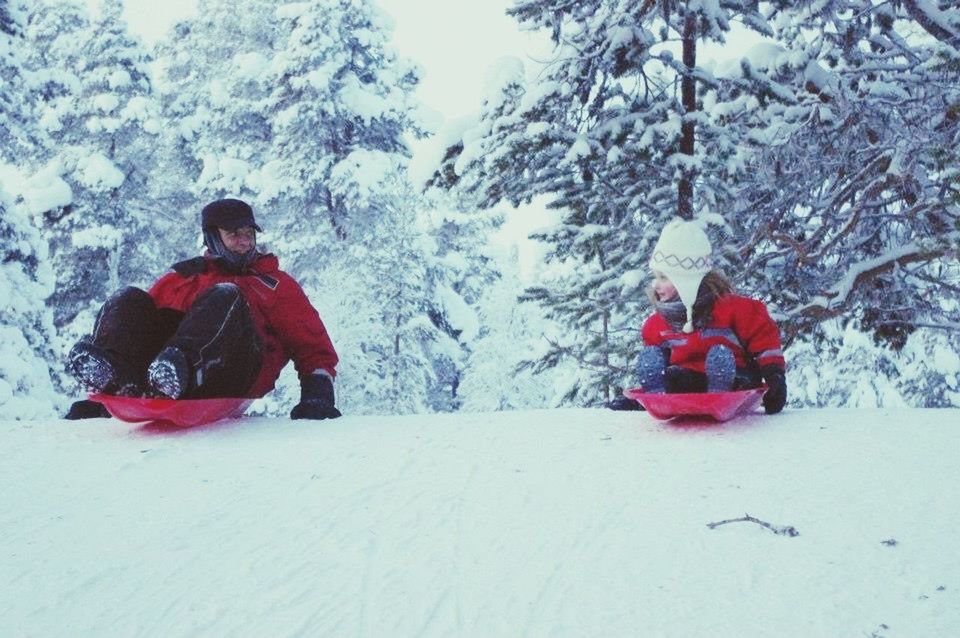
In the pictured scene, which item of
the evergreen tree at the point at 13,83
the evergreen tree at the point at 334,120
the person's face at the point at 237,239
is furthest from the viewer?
the evergreen tree at the point at 334,120

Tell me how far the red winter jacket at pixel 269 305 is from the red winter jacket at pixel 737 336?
1926mm

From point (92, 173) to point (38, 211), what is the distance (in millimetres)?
1374

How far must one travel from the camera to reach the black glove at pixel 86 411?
3643 millimetres

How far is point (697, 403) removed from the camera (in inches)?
118

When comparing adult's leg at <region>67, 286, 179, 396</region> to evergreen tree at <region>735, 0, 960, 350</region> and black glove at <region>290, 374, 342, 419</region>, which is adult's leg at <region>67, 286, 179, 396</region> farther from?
evergreen tree at <region>735, 0, 960, 350</region>

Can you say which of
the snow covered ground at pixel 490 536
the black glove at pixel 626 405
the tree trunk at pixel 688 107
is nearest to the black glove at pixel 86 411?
the snow covered ground at pixel 490 536

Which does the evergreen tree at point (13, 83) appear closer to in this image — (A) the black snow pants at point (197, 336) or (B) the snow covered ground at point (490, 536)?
(A) the black snow pants at point (197, 336)

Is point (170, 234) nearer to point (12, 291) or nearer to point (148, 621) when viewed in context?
point (12, 291)

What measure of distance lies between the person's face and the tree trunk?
383 centimetres

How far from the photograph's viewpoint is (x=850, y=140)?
19.2 ft

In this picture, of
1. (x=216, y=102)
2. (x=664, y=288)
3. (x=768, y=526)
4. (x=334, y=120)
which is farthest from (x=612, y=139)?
(x=216, y=102)

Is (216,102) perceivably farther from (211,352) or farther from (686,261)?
(686,261)

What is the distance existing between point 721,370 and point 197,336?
7.73 feet

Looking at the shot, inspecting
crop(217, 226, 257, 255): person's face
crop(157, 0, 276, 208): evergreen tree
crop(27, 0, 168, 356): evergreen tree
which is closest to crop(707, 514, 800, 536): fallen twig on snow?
crop(217, 226, 257, 255): person's face
